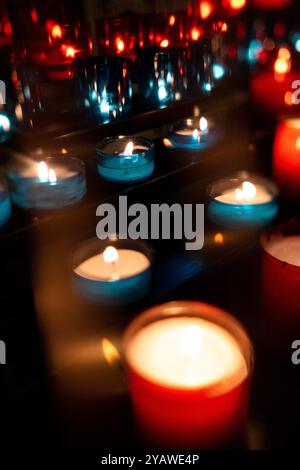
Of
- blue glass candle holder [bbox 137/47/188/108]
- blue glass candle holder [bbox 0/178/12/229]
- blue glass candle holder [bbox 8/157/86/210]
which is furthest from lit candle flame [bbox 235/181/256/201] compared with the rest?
blue glass candle holder [bbox 0/178/12/229]

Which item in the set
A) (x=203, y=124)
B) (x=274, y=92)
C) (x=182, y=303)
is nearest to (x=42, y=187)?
(x=182, y=303)

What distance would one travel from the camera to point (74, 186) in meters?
0.80

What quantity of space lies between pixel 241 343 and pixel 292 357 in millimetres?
222

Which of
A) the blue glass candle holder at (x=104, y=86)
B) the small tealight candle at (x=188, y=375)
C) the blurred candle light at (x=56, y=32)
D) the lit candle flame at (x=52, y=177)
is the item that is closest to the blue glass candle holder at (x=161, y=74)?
the blue glass candle holder at (x=104, y=86)

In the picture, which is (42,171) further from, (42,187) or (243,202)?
(243,202)

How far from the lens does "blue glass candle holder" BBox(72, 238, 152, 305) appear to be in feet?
2.54

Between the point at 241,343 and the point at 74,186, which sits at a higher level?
the point at 74,186

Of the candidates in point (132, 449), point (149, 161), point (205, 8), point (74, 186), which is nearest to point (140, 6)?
point (205, 8)

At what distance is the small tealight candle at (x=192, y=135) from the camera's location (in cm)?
102

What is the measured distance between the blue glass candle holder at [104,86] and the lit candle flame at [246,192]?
0.30m

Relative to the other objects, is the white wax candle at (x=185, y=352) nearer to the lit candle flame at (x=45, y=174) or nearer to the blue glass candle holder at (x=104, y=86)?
the lit candle flame at (x=45, y=174)

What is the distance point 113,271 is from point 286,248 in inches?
13.0

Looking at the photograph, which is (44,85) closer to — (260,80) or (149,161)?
(149,161)

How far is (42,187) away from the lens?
79 centimetres
